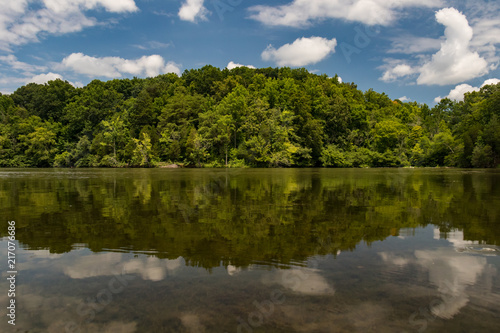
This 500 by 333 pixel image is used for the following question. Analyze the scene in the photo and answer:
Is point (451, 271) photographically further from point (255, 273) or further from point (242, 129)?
point (242, 129)

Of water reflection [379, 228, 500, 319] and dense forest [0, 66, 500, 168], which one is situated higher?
dense forest [0, 66, 500, 168]

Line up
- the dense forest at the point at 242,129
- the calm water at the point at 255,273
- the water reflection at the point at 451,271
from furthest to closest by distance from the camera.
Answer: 1. the dense forest at the point at 242,129
2. the water reflection at the point at 451,271
3. the calm water at the point at 255,273

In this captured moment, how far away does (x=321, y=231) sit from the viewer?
7.17 m

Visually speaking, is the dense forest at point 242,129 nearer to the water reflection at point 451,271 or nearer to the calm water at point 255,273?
the calm water at point 255,273

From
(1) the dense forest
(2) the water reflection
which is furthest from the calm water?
(1) the dense forest

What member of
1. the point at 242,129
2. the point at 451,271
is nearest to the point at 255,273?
the point at 451,271

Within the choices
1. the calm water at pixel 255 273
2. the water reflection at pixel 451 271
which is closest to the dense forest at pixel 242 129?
the calm water at pixel 255 273

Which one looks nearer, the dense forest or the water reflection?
the water reflection

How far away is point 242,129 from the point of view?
6819 cm

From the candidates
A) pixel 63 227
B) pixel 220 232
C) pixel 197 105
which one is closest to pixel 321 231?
pixel 220 232

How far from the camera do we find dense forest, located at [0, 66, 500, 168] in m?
65.1

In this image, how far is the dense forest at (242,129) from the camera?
2564 inches

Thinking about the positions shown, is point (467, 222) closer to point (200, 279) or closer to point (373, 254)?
point (373, 254)

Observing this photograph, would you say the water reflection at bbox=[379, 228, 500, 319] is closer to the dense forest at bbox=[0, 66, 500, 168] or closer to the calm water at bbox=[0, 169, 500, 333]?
the calm water at bbox=[0, 169, 500, 333]
